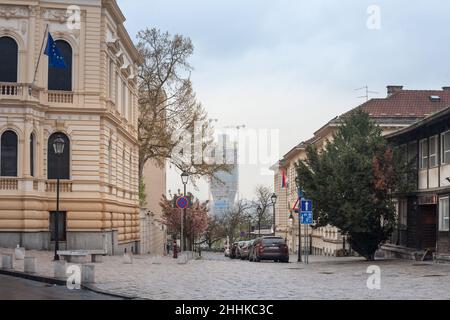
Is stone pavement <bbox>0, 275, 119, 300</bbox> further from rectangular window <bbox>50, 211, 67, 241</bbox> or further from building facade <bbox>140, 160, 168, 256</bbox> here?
building facade <bbox>140, 160, 168, 256</bbox>

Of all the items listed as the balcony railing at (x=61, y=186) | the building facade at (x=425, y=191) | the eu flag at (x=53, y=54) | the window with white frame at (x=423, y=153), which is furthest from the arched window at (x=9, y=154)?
the window with white frame at (x=423, y=153)

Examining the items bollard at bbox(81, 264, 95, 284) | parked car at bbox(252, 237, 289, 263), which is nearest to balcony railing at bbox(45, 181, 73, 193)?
parked car at bbox(252, 237, 289, 263)

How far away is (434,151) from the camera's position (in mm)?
34812

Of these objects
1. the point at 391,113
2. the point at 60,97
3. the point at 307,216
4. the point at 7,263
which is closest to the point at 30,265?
the point at 7,263

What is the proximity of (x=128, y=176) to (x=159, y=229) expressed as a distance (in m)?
27.7

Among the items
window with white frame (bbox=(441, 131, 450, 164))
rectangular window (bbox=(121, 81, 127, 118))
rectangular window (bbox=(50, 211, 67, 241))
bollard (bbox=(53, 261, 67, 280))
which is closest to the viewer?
bollard (bbox=(53, 261, 67, 280))

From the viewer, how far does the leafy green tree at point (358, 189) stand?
3453 cm

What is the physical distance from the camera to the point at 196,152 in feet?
201

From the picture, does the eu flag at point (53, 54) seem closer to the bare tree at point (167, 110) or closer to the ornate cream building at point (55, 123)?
the ornate cream building at point (55, 123)

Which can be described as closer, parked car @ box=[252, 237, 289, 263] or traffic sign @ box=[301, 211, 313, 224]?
traffic sign @ box=[301, 211, 313, 224]

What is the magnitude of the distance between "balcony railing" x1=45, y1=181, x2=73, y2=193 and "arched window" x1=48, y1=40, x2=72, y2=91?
5.08 meters

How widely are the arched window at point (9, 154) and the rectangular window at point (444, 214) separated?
21029 mm

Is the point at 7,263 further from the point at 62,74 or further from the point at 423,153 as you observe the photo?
the point at 423,153

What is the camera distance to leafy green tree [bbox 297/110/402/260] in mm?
34531
